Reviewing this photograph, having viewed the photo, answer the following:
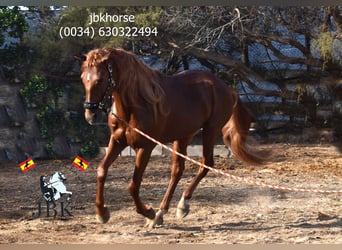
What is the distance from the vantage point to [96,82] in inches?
168

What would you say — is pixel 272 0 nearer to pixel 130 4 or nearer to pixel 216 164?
pixel 130 4

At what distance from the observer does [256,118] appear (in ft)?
16.9

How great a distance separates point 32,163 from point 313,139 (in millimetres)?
2292

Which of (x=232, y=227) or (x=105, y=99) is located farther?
(x=232, y=227)

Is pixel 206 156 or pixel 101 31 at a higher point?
pixel 101 31

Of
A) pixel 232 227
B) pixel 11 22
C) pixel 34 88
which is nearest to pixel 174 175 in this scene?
pixel 232 227

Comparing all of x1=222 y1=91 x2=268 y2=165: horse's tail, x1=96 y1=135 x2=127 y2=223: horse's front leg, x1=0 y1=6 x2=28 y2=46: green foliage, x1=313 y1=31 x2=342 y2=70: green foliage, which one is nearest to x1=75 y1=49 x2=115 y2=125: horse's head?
x1=96 y1=135 x2=127 y2=223: horse's front leg

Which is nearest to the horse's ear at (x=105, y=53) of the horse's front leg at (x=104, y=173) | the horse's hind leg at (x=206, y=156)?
the horse's front leg at (x=104, y=173)

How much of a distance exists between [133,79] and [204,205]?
1313 millimetres

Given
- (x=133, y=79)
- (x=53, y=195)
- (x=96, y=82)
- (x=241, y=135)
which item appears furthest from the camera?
(x=241, y=135)

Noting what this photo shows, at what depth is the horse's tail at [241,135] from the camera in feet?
16.9

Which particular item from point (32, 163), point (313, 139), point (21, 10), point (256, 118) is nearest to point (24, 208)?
point (32, 163)

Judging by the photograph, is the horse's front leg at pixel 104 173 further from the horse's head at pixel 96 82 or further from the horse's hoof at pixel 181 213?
the horse's hoof at pixel 181 213

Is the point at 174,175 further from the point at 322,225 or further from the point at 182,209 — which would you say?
the point at 322,225
